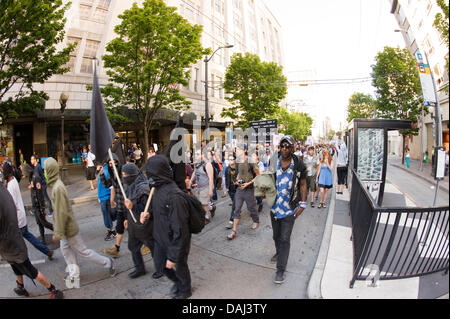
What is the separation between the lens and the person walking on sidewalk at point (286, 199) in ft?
13.0

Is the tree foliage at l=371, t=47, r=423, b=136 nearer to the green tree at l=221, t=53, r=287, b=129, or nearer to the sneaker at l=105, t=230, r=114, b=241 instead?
the sneaker at l=105, t=230, r=114, b=241

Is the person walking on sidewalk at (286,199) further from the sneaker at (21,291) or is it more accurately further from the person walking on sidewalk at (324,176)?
the person walking on sidewalk at (324,176)

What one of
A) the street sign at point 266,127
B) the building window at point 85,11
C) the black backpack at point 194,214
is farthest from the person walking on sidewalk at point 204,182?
the building window at point 85,11

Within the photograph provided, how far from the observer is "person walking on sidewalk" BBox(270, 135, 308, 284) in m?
3.95

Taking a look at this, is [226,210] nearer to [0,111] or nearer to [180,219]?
[180,219]

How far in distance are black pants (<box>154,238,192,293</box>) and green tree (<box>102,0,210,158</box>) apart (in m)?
11.4

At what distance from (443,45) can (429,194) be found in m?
1.61

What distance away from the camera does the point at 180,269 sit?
3.40 metres

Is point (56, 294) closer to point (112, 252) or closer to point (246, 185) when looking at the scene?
point (112, 252)

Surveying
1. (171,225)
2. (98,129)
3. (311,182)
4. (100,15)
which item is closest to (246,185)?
(171,225)

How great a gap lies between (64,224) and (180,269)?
66.9 inches

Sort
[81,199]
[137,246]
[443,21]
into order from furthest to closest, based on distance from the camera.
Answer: [81,199]
[137,246]
[443,21]

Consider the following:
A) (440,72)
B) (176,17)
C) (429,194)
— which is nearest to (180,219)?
(429,194)

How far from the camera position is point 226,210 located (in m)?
8.15
